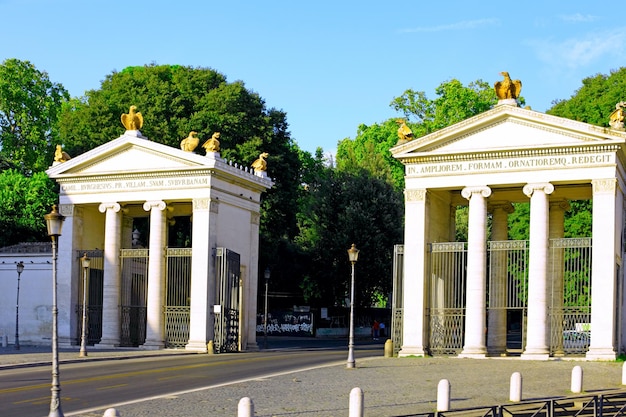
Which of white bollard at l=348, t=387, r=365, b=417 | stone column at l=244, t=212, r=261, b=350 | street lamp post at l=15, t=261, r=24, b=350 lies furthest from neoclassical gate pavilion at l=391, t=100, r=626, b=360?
white bollard at l=348, t=387, r=365, b=417

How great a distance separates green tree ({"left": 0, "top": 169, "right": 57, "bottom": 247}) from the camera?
6059cm

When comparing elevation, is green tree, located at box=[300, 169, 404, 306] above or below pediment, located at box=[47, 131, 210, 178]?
below

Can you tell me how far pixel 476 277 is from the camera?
3994 cm

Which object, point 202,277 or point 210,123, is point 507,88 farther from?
point 210,123

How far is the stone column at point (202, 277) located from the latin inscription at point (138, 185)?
0.86 m

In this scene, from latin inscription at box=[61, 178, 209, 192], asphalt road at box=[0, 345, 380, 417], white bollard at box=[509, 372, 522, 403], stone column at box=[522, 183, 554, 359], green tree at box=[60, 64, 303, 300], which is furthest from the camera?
green tree at box=[60, 64, 303, 300]

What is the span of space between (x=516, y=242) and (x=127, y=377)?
17366mm

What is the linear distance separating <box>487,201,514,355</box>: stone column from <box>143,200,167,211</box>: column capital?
14649 mm

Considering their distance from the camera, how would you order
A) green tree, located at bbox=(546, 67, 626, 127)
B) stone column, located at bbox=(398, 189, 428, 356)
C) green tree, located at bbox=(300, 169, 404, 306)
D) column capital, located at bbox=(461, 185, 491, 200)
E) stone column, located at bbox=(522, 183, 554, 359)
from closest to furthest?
stone column, located at bbox=(522, 183, 554, 359), column capital, located at bbox=(461, 185, 491, 200), stone column, located at bbox=(398, 189, 428, 356), green tree, located at bbox=(546, 67, 626, 127), green tree, located at bbox=(300, 169, 404, 306)

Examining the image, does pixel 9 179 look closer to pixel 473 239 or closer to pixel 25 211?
pixel 25 211

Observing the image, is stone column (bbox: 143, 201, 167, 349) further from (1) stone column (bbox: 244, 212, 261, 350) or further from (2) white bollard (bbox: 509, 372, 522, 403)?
(2) white bollard (bbox: 509, 372, 522, 403)

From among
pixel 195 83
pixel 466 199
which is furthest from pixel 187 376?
pixel 195 83

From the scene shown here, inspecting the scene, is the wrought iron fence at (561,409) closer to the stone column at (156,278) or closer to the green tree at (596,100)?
the stone column at (156,278)

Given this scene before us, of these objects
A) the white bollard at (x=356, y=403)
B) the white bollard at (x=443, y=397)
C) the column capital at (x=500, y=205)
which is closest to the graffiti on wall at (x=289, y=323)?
the column capital at (x=500, y=205)
